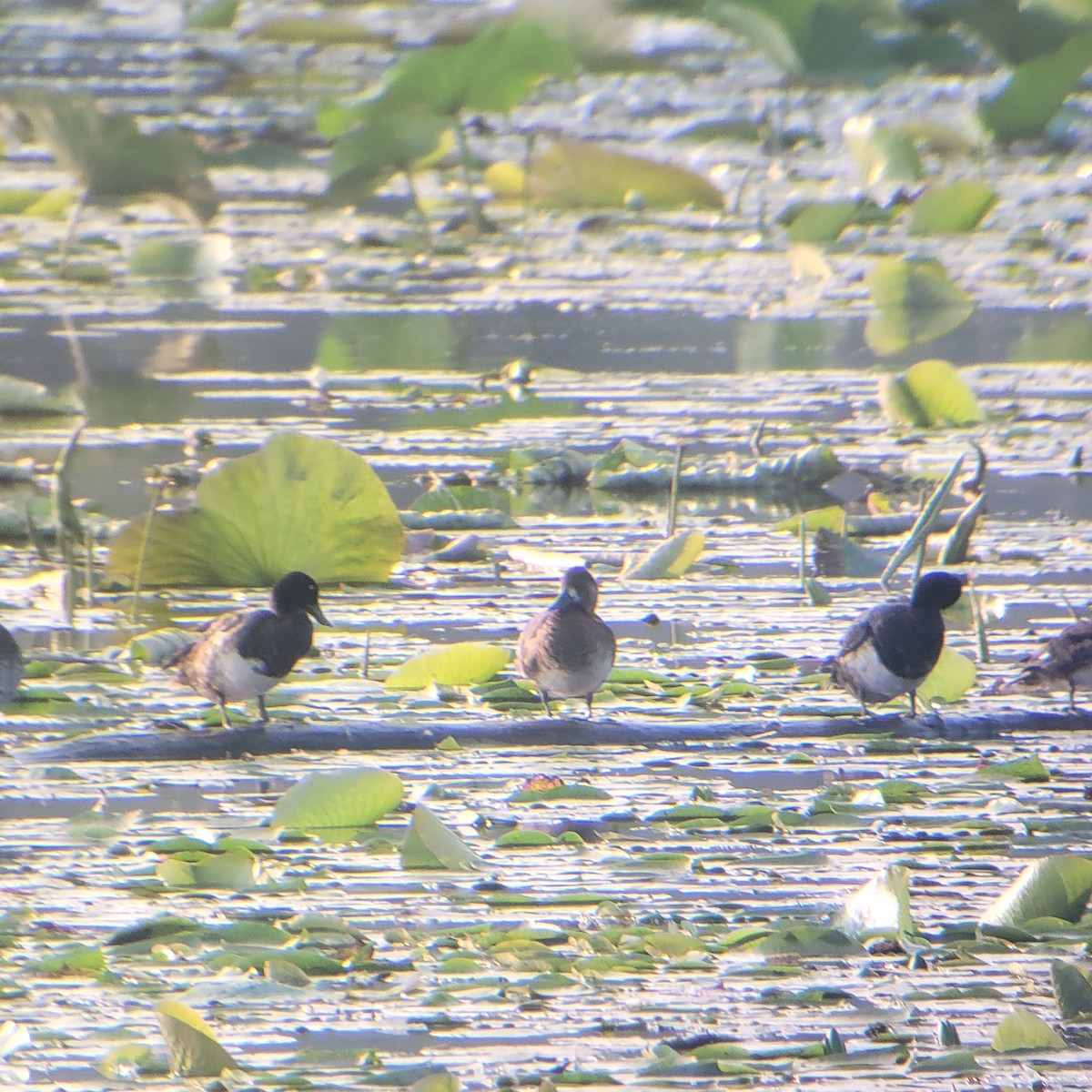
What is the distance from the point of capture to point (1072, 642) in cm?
500

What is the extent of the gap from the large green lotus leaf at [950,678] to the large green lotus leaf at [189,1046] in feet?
8.07

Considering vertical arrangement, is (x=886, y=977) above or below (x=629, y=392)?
below

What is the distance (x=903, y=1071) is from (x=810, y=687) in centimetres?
216

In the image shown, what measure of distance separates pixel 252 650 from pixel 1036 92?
1008 cm

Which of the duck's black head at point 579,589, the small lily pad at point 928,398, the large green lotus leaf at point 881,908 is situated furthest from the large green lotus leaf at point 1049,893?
the small lily pad at point 928,398

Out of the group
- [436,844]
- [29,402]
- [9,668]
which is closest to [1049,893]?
[436,844]

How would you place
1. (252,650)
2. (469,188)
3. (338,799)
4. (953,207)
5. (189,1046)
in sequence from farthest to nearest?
(469,188)
(953,207)
(252,650)
(338,799)
(189,1046)

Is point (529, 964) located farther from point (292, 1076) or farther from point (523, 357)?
point (523, 357)

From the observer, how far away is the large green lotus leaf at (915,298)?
11.0 m

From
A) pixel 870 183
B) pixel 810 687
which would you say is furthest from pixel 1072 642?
pixel 870 183

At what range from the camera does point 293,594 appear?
16.8 feet

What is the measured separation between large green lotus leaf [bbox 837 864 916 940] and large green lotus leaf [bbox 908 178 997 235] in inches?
360

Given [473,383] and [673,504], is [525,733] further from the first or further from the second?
[473,383]

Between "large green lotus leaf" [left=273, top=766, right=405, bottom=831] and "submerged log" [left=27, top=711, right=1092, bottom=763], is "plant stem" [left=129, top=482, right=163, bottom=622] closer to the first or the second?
"submerged log" [left=27, top=711, right=1092, bottom=763]
